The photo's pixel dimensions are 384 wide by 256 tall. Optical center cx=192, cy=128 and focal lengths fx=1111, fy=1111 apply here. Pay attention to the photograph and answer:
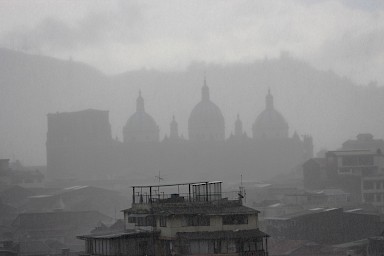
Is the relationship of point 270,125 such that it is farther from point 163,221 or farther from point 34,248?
point 163,221

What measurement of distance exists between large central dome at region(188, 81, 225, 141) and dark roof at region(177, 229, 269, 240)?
126163mm

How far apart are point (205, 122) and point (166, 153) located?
36.7ft

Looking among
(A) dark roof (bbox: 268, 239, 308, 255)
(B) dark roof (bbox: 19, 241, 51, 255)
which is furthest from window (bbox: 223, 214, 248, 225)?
(B) dark roof (bbox: 19, 241, 51, 255)

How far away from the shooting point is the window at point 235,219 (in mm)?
31281

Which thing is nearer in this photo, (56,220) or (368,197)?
(56,220)

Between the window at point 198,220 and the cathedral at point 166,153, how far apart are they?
11136 centimetres

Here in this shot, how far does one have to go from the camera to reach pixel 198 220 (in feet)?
102

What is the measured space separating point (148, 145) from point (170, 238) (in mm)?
120557

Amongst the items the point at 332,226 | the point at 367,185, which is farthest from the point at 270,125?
the point at 332,226

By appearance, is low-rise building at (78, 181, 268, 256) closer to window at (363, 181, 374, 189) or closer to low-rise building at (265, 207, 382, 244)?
low-rise building at (265, 207, 382, 244)

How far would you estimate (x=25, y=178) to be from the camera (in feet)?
388

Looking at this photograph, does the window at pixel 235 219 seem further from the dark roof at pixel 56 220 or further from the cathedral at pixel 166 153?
the cathedral at pixel 166 153

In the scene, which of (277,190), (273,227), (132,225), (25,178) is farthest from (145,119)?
(132,225)

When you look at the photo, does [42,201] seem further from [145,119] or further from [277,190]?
[145,119]
